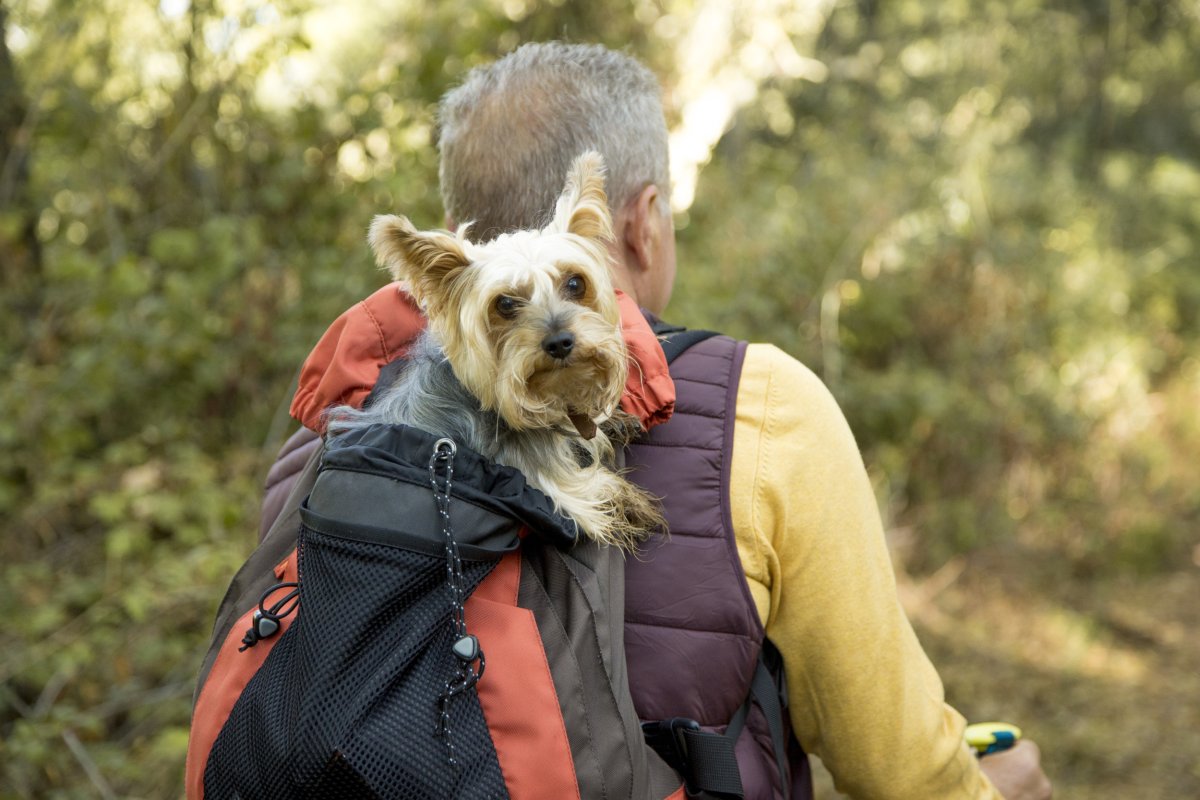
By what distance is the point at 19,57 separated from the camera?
18.3 ft

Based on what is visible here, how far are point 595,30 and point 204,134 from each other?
3.12m

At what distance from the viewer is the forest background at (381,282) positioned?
4742mm

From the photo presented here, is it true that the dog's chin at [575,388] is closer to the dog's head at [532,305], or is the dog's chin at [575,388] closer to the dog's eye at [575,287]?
the dog's head at [532,305]

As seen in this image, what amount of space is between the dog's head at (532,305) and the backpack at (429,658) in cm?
20

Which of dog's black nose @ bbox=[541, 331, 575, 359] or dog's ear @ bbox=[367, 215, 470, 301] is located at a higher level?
dog's ear @ bbox=[367, 215, 470, 301]

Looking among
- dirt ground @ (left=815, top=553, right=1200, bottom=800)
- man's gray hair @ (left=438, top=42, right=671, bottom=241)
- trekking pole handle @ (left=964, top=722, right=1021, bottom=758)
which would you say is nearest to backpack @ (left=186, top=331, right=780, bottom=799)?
man's gray hair @ (left=438, top=42, right=671, bottom=241)

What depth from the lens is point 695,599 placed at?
1722 millimetres

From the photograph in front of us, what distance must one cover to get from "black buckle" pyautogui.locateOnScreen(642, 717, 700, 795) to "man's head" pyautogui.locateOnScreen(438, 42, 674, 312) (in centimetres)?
93

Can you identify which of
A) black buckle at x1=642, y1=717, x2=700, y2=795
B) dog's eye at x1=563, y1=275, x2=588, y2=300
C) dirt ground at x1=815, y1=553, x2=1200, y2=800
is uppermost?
dog's eye at x1=563, y1=275, x2=588, y2=300

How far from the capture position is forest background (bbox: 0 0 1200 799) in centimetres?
474

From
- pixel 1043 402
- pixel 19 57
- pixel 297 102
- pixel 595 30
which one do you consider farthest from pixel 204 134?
pixel 1043 402

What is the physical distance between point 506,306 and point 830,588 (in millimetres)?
764

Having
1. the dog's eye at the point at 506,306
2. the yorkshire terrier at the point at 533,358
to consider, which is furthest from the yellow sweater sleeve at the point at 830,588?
the dog's eye at the point at 506,306

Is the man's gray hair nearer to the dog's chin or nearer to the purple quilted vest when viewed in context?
the dog's chin
